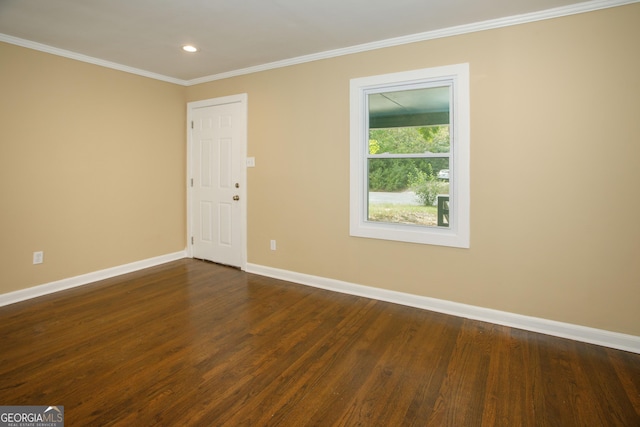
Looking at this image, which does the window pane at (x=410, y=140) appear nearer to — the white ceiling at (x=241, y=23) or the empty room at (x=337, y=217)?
the empty room at (x=337, y=217)

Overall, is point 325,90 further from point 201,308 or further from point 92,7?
point 201,308

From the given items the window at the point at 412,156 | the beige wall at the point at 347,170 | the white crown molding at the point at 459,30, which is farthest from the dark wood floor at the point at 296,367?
the white crown molding at the point at 459,30

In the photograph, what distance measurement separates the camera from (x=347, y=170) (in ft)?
11.7

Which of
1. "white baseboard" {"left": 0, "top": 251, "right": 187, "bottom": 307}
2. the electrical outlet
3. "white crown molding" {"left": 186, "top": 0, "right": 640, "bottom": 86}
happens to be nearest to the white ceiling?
"white crown molding" {"left": 186, "top": 0, "right": 640, "bottom": 86}

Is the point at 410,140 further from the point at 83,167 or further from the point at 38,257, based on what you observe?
the point at 38,257

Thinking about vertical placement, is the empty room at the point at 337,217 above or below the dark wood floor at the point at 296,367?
above

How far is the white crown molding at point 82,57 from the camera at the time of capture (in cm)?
321

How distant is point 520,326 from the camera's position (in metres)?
2.82

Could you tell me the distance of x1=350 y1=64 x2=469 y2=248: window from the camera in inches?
119

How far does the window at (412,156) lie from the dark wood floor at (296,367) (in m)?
0.82

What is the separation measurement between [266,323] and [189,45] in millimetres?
2750

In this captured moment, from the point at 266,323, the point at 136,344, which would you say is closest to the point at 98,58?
the point at 136,344

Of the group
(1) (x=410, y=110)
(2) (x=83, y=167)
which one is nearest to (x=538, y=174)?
(1) (x=410, y=110)

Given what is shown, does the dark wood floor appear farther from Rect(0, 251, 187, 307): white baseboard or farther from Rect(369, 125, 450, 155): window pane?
Rect(369, 125, 450, 155): window pane
